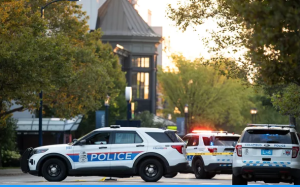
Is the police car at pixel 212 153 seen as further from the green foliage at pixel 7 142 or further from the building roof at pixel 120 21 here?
the building roof at pixel 120 21

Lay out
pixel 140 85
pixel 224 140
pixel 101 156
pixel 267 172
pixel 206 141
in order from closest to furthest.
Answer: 1. pixel 267 172
2. pixel 101 156
3. pixel 224 140
4. pixel 206 141
5. pixel 140 85

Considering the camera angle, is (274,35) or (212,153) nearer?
(274,35)

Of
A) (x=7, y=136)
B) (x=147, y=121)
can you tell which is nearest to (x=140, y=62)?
(x=147, y=121)

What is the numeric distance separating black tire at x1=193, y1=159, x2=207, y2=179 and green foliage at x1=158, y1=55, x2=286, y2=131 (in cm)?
5006

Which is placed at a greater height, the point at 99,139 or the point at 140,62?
the point at 140,62

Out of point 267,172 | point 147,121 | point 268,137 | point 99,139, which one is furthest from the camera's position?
point 147,121

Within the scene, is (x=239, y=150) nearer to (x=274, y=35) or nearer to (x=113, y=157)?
(x=113, y=157)

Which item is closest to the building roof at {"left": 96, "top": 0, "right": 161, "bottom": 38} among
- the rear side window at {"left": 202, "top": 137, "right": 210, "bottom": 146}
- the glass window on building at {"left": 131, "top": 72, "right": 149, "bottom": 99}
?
the glass window on building at {"left": 131, "top": 72, "right": 149, "bottom": 99}

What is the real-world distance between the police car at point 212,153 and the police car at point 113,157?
3.47 meters

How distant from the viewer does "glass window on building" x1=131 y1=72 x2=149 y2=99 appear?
83.1 m

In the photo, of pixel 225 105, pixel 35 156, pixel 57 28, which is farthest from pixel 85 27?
pixel 225 105

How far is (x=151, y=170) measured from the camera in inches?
879

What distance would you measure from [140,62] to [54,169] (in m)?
61.4

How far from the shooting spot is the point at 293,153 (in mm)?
19062
